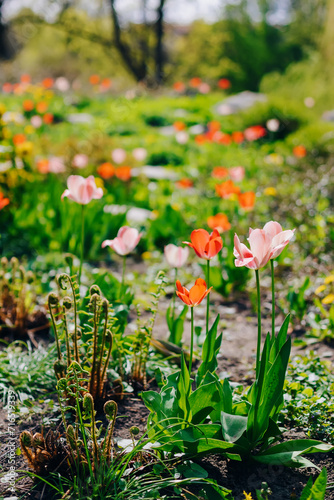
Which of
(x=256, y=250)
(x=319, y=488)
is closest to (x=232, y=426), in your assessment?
(x=319, y=488)

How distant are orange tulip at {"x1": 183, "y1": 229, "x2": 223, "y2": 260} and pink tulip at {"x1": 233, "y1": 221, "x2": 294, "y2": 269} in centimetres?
15

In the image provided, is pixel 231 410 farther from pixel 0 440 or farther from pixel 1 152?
pixel 1 152

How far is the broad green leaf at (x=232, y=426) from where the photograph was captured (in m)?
1.54

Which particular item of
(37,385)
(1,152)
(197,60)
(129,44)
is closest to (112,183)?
(1,152)

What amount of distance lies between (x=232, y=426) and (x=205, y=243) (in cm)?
62

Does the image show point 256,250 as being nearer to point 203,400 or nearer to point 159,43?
point 203,400

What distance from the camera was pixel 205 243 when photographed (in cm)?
166

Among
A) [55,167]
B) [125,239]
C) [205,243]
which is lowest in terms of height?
[55,167]

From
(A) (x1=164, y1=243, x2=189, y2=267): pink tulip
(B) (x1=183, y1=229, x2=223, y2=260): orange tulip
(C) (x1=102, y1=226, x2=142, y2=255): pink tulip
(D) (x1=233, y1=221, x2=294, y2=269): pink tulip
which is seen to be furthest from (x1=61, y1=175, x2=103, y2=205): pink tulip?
(D) (x1=233, y1=221, x2=294, y2=269): pink tulip

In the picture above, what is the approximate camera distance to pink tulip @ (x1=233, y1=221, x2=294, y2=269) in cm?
142

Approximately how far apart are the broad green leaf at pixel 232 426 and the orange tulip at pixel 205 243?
54cm

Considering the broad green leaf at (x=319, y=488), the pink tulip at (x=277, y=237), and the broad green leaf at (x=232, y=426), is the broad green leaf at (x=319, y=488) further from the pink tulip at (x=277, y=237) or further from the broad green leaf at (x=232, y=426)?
the pink tulip at (x=277, y=237)

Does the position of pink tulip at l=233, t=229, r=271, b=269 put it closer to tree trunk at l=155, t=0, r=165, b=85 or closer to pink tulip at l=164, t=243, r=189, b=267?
pink tulip at l=164, t=243, r=189, b=267

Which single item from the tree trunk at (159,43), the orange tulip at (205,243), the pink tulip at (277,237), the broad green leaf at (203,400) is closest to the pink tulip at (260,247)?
the pink tulip at (277,237)
